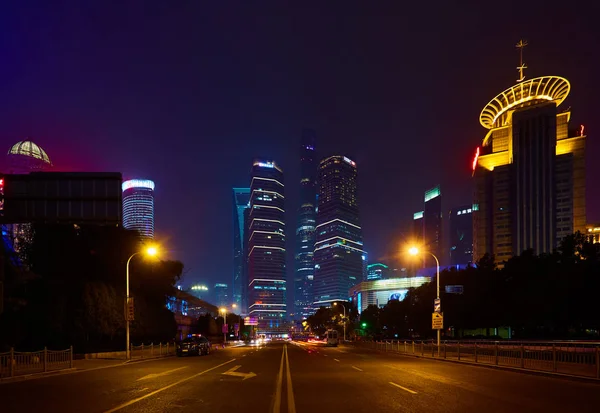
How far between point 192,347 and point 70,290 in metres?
10.5

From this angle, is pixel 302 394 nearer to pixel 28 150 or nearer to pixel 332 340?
pixel 332 340

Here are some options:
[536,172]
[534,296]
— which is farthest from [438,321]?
[536,172]

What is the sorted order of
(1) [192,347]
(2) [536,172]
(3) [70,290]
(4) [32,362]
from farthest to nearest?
(2) [536,172] → (1) [192,347] → (3) [70,290] → (4) [32,362]

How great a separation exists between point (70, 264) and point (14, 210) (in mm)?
20070

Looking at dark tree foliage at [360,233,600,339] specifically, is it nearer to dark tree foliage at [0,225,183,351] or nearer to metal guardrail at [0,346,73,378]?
dark tree foliage at [0,225,183,351]

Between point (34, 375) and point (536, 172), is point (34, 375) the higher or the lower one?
the lower one

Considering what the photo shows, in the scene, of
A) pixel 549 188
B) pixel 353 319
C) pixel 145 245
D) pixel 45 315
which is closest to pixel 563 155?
pixel 549 188

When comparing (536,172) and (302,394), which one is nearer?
(302,394)

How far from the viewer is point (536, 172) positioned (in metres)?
174

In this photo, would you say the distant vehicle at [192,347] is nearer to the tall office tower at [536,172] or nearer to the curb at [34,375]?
the curb at [34,375]

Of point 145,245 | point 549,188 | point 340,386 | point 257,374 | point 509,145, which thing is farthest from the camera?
point 509,145

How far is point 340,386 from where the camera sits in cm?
1714

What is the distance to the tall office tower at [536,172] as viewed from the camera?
169m

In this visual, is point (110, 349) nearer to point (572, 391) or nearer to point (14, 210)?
point (14, 210)
